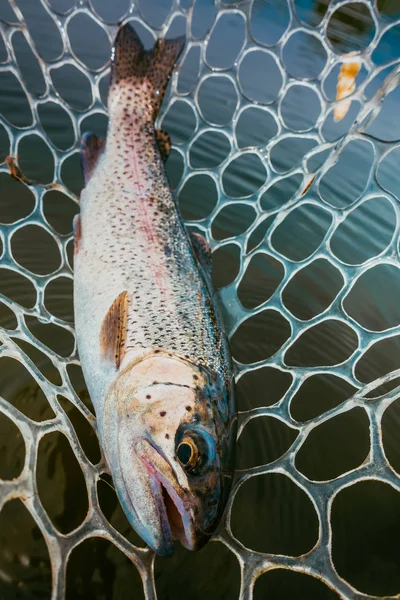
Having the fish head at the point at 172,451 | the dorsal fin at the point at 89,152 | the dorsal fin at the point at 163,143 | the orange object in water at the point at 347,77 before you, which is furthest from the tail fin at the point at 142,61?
the fish head at the point at 172,451

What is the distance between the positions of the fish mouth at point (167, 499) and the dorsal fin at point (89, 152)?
5.94 feet

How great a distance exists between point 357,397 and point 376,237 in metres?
3.27

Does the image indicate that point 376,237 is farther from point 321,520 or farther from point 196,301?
point 321,520

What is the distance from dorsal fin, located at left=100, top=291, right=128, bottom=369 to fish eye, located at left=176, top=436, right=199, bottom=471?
0.53m

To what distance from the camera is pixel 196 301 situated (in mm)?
2207

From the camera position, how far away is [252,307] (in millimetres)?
3531

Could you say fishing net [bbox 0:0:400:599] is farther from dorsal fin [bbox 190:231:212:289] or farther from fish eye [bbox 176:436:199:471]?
fish eye [bbox 176:436:199:471]

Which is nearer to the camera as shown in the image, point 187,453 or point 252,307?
point 187,453

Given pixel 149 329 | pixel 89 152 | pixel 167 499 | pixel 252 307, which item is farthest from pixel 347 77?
pixel 167 499

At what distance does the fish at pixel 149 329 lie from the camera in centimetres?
157

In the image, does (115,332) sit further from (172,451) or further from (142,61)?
(142,61)

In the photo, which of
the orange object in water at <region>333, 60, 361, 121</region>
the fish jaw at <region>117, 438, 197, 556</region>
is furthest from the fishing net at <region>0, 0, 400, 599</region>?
the fish jaw at <region>117, 438, 197, 556</region>

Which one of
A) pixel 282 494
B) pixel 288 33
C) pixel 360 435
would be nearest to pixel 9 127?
pixel 288 33

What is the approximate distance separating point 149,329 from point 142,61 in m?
2.15
